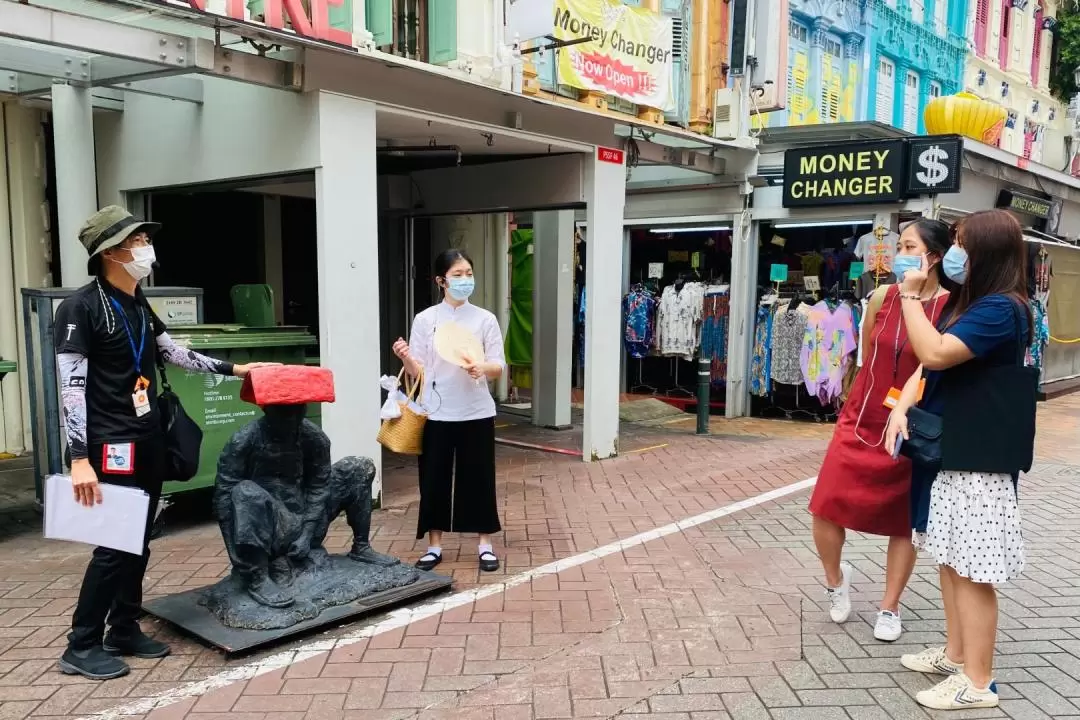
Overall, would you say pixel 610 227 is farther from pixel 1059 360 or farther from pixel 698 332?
pixel 1059 360

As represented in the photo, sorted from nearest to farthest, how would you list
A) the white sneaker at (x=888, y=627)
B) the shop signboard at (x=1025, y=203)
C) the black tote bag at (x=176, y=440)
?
the black tote bag at (x=176, y=440) → the white sneaker at (x=888, y=627) → the shop signboard at (x=1025, y=203)

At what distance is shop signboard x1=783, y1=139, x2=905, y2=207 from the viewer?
9.23 meters

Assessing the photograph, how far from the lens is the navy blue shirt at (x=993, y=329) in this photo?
3.07m

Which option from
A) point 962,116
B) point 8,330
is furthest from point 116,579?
point 962,116

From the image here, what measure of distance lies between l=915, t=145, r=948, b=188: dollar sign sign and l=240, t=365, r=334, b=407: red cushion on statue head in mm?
7509

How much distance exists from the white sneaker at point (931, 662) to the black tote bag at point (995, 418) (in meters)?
0.96

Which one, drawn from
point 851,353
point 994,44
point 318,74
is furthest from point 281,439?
point 994,44

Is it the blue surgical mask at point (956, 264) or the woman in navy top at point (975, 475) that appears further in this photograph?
the blue surgical mask at point (956, 264)

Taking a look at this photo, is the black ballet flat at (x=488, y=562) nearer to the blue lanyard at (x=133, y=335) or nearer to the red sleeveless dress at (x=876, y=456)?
the red sleeveless dress at (x=876, y=456)

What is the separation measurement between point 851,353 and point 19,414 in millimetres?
8517

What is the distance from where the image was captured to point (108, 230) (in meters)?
3.41

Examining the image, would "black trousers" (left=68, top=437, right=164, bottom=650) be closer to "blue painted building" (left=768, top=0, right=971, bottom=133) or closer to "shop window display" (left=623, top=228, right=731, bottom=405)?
"shop window display" (left=623, top=228, right=731, bottom=405)

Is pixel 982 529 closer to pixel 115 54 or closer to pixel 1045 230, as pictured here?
pixel 115 54

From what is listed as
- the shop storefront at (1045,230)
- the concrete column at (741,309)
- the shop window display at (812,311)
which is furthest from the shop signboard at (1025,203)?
the concrete column at (741,309)
